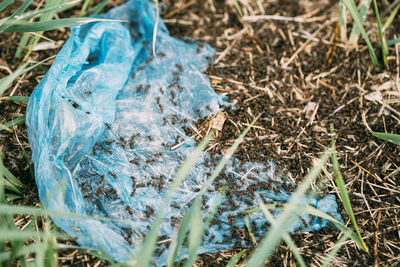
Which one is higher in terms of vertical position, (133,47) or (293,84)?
(133,47)

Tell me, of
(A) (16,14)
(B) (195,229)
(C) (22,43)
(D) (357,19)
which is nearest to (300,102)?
(D) (357,19)

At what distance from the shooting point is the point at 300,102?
4.44m

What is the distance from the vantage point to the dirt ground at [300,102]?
3623 millimetres

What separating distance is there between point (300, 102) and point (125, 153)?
7.95 feet

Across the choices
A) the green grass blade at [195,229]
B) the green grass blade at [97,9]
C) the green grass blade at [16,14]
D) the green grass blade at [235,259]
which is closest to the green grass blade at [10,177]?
the green grass blade at [16,14]

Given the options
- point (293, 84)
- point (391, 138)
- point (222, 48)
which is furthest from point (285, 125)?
point (222, 48)

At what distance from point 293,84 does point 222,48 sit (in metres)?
1.17

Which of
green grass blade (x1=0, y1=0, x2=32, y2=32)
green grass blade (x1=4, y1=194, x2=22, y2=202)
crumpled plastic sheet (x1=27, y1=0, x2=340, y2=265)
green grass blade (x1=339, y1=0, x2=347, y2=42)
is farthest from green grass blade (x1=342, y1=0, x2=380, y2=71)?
green grass blade (x1=4, y1=194, x2=22, y2=202)

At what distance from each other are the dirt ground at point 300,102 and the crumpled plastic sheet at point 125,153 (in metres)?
0.27

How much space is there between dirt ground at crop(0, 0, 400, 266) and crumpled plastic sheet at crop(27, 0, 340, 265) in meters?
0.27

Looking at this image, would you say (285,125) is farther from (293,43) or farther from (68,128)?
(68,128)

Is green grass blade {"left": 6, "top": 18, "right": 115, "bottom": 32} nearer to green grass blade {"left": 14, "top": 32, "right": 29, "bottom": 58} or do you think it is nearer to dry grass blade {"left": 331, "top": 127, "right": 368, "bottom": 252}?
green grass blade {"left": 14, "top": 32, "right": 29, "bottom": 58}

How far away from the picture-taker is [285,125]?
4.22m

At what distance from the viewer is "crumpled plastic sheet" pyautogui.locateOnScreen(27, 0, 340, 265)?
333cm
